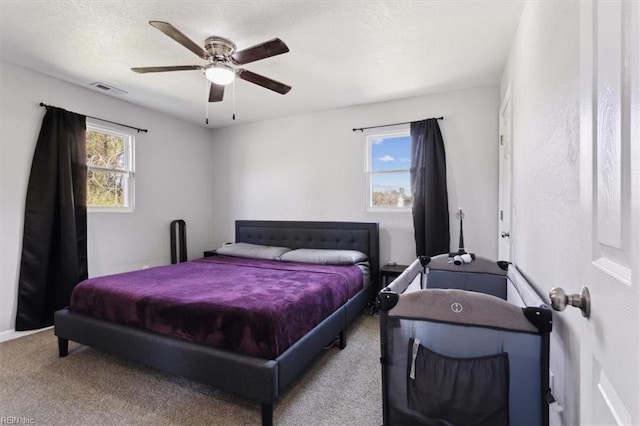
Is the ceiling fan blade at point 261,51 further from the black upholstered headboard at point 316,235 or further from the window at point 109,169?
the window at point 109,169

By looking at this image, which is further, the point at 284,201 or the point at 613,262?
the point at 284,201

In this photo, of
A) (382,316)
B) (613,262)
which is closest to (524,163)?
(382,316)

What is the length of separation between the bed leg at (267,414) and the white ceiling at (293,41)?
8.42 feet

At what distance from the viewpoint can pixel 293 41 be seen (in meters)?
2.47

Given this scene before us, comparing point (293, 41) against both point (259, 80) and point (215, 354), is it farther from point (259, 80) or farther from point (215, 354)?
point (215, 354)

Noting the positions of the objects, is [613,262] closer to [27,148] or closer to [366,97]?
[366,97]

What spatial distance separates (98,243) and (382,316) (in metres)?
3.71

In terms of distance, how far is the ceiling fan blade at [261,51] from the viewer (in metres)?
1.96

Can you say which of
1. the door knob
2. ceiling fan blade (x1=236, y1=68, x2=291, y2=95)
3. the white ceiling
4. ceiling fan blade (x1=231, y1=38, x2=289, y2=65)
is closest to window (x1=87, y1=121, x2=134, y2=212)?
the white ceiling

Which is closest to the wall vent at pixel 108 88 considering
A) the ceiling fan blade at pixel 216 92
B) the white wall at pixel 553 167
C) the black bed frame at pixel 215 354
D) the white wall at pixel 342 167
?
the ceiling fan blade at pixel 216 92

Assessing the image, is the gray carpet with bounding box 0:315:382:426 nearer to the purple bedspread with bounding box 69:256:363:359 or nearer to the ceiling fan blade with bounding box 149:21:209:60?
the purple bedspread with bounding box 69:256:363:359

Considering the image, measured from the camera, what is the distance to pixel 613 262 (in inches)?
21.7

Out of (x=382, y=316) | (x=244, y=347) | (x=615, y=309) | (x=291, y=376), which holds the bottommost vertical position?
(x=291, y=376)

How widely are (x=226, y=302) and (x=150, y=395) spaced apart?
0.83 meters
